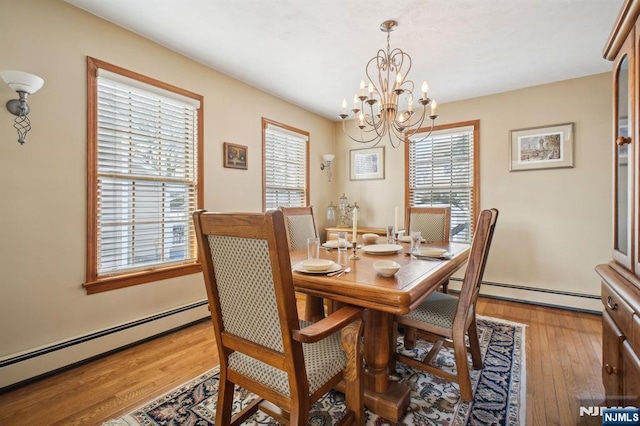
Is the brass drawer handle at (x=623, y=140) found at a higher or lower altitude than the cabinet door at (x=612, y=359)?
higher

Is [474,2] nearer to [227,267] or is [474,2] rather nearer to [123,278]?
[227,267]

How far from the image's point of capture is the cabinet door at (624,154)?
1.24 m

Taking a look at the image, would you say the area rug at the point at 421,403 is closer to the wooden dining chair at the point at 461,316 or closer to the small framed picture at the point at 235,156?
the wooden dining chair at the point at 461,316

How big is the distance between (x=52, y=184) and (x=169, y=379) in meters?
1.56

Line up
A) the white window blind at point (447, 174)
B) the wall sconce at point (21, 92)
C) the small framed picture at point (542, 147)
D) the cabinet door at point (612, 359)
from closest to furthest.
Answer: the cabinet door at point (612, 359), the wall sconce at point (21, 92), the small framed picture at point (542, 147), the white window blind at point (447, 174)

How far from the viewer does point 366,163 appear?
185 inches

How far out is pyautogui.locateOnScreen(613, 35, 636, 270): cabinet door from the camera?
1.24m

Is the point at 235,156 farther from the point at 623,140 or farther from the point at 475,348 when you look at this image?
the point at 623,140

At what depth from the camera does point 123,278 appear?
7.74 feet

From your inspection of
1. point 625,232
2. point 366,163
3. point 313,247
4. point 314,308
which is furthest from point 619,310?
point 366,163

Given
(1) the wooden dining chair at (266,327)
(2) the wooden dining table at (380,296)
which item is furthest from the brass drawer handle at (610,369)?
(1) the wooden dining chair at (266,327)

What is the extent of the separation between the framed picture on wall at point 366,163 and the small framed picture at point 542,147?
5.63 ft

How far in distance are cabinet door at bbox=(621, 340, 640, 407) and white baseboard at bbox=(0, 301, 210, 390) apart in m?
3.00

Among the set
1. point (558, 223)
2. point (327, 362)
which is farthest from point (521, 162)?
point (327, 362)
